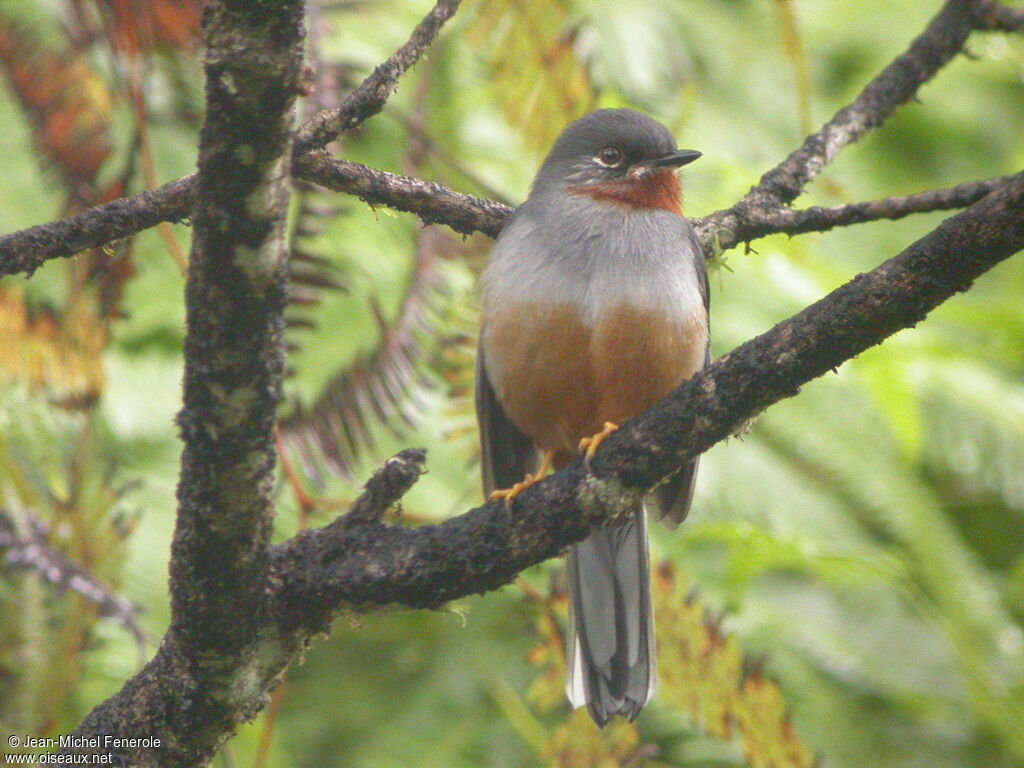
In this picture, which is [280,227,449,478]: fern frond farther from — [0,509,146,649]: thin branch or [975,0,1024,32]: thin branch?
[975,0,1024,32]: thin branch

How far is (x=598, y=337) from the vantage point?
3.37m

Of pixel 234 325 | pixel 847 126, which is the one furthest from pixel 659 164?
pixel 234 325

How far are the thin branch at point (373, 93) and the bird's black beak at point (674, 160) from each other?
146 cm

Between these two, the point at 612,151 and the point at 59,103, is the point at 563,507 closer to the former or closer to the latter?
the point at 612,151

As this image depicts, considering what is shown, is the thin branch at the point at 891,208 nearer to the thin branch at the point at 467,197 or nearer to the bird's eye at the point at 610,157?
the thin branch at the point at 467,197

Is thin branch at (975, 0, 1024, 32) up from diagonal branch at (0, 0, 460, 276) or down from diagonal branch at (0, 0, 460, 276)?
up

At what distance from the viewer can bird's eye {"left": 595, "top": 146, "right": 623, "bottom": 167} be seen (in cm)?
405

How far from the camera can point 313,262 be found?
4.23 meters

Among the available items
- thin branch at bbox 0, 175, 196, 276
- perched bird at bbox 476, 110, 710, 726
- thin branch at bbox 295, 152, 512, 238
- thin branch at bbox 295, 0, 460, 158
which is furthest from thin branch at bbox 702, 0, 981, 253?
thin branch at bbox 0, 175, 196, 276

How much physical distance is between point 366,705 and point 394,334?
1729mm

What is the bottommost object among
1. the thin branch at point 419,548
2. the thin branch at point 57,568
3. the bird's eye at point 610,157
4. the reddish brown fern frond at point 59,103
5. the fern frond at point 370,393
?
the thin branch at point 419,548

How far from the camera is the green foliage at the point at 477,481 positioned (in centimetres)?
405

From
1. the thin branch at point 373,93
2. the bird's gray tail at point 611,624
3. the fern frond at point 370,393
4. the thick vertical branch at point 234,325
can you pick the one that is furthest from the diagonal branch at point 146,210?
the bird's gray tail at point 611,624

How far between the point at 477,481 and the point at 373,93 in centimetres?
256
